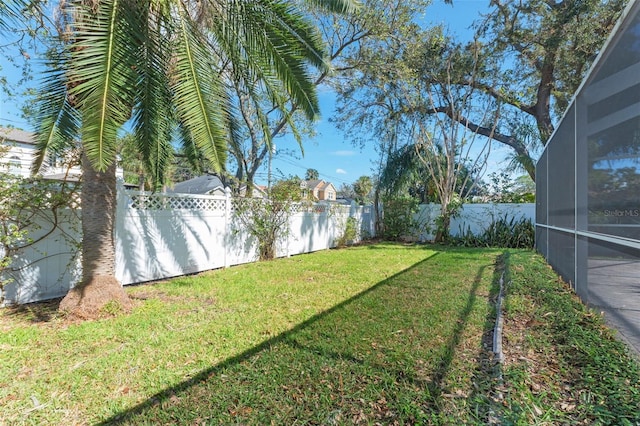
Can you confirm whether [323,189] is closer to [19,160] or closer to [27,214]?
[19,160]

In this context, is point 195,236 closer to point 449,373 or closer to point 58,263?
point 58,263

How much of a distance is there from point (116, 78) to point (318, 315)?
3.41m

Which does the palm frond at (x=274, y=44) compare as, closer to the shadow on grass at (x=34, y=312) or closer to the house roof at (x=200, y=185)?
the shadow on grass at (x=34, y=312)

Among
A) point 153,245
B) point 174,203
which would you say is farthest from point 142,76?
point 153,245

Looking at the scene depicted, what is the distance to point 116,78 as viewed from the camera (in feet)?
9.97

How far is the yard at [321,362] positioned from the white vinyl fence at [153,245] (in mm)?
459

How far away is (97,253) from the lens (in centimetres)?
398

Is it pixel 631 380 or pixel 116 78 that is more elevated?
pixel 116 78

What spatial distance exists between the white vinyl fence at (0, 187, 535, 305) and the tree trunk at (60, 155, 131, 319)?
83 cm

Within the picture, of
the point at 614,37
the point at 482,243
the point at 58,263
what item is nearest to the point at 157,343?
the point at 58,263

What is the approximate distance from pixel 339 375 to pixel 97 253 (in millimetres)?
3498

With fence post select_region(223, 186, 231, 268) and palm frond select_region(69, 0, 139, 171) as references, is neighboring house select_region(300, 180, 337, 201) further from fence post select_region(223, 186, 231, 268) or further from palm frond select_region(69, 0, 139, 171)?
palm frond select_region(69, 0, 139, 171)

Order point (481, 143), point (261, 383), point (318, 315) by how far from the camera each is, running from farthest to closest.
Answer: point (481, 143) → point (318, 315) → point (261, 383)

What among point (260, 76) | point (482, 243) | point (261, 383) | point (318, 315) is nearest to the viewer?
point (261, 383)
